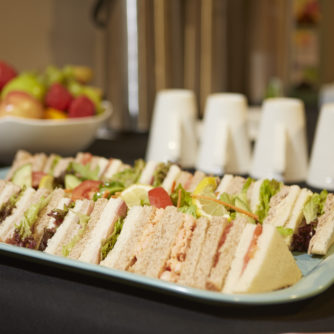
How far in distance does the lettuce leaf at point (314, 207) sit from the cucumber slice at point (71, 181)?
0.59 meters

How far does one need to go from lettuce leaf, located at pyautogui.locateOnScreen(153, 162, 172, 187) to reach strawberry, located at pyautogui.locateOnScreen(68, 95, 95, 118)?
69 centimetres

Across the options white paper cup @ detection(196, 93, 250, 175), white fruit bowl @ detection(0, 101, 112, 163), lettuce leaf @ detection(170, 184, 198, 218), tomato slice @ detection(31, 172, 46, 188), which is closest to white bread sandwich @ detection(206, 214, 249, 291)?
lettuce leaf @ detection(170, 184, 198, 218)

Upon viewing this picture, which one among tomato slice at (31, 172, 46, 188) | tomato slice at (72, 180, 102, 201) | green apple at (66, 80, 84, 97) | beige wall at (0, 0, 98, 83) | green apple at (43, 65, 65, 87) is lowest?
tomato slice at (31, 172, 46, 188)

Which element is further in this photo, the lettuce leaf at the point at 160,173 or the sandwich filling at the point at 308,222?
the lettuce leaf at the point at 160,173

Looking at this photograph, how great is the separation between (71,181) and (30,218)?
27cm

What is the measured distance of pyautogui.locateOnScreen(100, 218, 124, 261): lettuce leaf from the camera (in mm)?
1039

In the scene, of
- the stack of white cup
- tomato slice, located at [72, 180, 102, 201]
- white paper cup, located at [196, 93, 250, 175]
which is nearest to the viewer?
tomato slice, located at [72, 180, 102, 201]

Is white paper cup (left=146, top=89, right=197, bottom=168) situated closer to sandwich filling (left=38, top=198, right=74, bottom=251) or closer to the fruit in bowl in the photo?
the fruit in bowl

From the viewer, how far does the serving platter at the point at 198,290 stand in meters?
0.80

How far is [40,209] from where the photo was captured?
3.83 feet

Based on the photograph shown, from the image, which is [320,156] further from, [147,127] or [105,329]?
[147,127]

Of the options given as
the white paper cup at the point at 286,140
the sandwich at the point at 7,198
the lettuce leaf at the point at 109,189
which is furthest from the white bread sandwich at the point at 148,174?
the white paper cup at the point at 286,140

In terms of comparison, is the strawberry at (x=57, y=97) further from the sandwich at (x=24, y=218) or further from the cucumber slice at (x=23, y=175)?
the sandwich at (x=24, y=218)

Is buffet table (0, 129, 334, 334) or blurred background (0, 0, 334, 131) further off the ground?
blurred background (0, 0, 334, 131)
